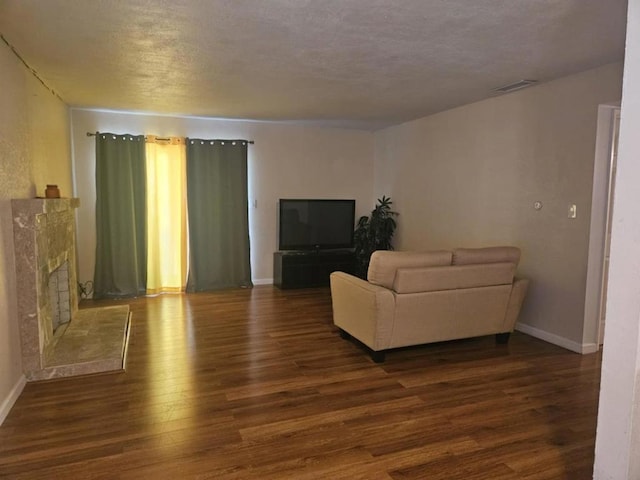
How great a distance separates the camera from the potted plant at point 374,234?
6.47m

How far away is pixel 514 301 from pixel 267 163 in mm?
4059

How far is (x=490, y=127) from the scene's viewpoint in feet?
15.2

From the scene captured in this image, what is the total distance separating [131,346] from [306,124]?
13.4 feet

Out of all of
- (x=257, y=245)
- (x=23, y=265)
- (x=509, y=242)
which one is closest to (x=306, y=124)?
(x=257, y=245)

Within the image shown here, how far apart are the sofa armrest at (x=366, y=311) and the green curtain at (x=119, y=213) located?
323 cm

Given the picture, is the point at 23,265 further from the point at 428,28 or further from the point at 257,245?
the point at 257,245

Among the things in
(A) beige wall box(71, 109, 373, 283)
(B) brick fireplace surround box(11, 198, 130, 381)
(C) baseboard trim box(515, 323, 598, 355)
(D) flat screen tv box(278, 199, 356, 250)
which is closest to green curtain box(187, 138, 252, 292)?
(A) beige wall box(71, 109, 373, 283)

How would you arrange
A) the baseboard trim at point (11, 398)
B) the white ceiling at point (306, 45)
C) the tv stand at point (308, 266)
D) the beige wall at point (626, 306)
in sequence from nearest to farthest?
the beige wall at point (626, 306) < the white ceiling at point (306, 45) < the baseboard trim at point (11, 398) < the tv stand at point (308, 266)

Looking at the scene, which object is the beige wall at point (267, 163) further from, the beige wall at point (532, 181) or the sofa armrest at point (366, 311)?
the sofa armrest at point (366, 311)

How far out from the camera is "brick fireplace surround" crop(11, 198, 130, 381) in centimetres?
299

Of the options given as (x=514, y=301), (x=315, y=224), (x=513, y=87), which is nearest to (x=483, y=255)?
(x=514, y=301)

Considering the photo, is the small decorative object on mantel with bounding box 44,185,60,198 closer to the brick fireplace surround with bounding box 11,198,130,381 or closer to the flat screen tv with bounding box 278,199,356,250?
the brick fireplace surround with bounding box 11,198,130,381

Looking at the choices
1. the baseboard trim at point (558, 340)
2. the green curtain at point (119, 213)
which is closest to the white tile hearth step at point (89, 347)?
the green curtain at point (119, 213)

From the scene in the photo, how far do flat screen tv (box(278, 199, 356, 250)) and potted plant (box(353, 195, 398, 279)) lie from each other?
0.65 feet
